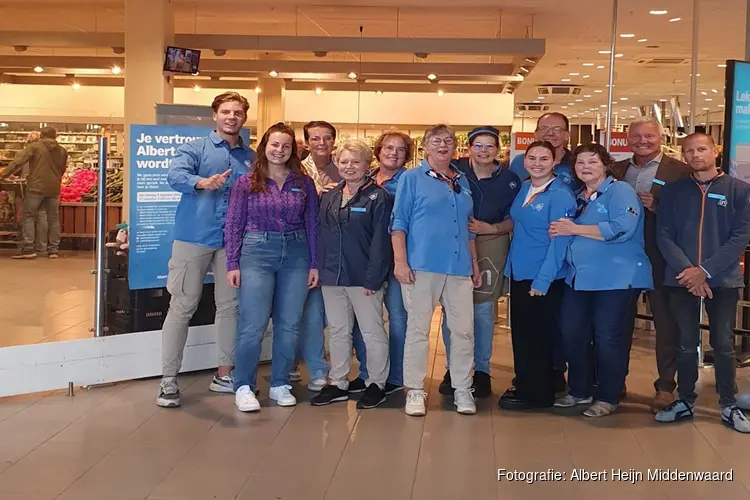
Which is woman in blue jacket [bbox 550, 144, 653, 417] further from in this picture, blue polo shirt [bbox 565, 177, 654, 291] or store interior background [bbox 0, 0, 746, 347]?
store interior background [bbox 0, 0, 746, 347]

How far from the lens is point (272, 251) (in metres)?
4.24

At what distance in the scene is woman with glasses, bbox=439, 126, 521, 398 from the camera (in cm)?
439

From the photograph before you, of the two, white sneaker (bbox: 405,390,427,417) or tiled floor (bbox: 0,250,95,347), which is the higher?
tiled floor (bbox: 0,250,95,347)

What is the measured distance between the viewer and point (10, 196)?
10.3 meters

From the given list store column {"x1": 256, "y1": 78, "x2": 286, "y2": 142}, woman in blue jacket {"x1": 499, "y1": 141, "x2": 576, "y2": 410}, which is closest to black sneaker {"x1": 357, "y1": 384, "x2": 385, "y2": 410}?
woman in blue jacket {"x1": 499, "y1": 141, "x2": 576, "y2": 410}

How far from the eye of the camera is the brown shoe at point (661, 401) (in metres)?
4.40

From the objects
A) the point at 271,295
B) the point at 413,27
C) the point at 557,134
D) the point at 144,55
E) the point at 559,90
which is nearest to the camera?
the point at 271,295

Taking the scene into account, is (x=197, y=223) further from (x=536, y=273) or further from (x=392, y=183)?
(x=536, y=273)

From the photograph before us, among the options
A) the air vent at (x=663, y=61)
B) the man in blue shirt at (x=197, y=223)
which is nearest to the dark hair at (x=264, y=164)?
the man in blue shirt at (x=197, y=223)

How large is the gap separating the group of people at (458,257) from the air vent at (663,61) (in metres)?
9.71

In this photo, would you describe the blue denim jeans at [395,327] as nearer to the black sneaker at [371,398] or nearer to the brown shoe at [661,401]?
the black sneaker at [371,398]

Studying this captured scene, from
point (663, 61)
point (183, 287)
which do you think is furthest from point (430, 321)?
point (663, 61)

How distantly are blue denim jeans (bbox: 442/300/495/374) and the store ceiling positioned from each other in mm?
5268

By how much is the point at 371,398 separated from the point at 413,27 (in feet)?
24.3
